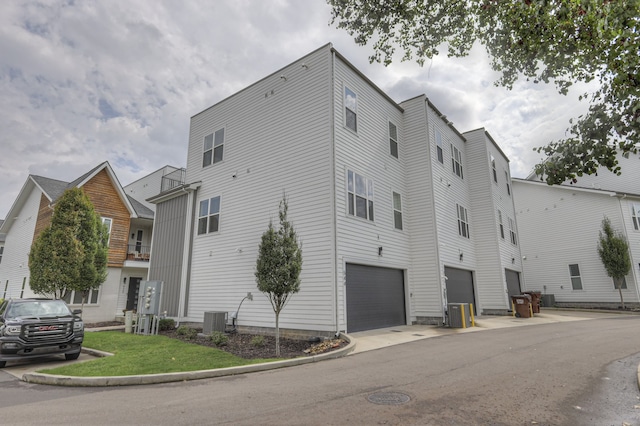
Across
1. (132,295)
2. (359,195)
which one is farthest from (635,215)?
(132,295)

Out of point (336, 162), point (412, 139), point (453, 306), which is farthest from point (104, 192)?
point (453, 306)

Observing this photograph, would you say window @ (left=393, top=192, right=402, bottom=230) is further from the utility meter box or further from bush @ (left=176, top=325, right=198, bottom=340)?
the utility meter box

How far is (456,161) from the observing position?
67.2ft

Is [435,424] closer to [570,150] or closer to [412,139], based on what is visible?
[570,150]

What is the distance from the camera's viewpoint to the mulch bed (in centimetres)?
939

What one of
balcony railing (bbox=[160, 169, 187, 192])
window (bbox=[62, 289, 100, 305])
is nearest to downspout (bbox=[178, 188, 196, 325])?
balcony railing (bbox=[160, 169, 187, 192])

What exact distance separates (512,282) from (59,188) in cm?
3226

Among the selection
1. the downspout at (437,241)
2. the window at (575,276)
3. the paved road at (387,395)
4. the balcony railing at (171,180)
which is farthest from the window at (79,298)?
the window at (575,276)

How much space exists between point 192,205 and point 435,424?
15.6 meters

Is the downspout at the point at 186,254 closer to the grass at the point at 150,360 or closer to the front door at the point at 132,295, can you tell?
the grass at the point at 150,360

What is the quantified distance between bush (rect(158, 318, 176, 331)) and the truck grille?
5247 mm

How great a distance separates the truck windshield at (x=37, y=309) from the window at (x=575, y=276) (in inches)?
1191

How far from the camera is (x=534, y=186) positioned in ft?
94.4

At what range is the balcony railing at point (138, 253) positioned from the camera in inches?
938
